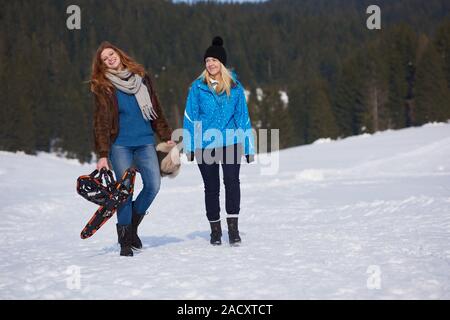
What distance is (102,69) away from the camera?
4.56m

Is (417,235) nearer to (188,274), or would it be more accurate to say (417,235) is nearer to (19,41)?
(188,274)

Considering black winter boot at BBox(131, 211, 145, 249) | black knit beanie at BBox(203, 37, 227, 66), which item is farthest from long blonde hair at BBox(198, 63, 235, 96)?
black winter boot at BBox(131, 211, 145, 249)

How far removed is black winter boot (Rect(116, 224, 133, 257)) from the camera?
4.53 metres

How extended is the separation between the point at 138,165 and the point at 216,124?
0.81 metres

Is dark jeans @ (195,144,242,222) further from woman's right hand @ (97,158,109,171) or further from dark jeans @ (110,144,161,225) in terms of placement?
woman's right hand @ (97,158,109,171)

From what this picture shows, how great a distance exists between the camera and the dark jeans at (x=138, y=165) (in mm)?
4547

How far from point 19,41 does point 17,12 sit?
13.6 meters

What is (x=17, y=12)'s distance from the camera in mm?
85188

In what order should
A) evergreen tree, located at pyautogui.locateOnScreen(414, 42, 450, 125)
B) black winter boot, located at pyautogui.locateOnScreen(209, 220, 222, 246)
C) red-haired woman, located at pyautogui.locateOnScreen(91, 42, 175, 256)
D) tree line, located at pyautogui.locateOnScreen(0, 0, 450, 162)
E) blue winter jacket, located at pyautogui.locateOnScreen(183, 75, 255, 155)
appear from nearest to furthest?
red-haired woman, located at pyautogui.locateOnScreen(91, 42, 175, 256) → blue winter jacket, located at pyautogui.locateOnScreen(183, 75, 255, 155) → black winter boot, located at pyautogui.locateOnScreen(209, 220, 222, 246) → evergreen tree, located at pyautogui.locateOnScreen(414, 42, 450, 125) → tree line, located at pyautogui.locateOnScreen(0, 0, 450, 162)

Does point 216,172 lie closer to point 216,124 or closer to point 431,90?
Result: point 216,124

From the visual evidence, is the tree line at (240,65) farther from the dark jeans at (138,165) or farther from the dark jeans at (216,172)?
the dark jeans at (138,165)

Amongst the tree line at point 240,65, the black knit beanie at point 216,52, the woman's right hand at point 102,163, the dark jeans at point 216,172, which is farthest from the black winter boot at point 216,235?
the tree line at point 240,65

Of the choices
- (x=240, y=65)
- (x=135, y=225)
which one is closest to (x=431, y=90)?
(x=135, y=225)

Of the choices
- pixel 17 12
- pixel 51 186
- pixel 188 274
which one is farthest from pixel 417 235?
pixel 17 12
